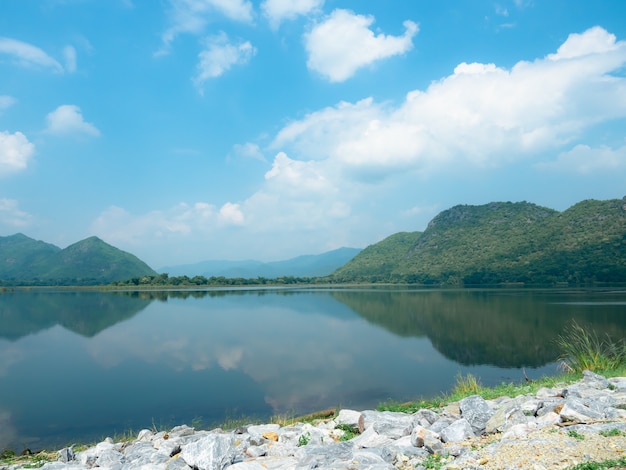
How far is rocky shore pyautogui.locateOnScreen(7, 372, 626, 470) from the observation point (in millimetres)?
5480

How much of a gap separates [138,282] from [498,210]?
148210mm

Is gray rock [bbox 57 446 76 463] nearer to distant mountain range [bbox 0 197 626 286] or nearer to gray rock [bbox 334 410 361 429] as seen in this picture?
gray rock [bbox 334 410 361 429]

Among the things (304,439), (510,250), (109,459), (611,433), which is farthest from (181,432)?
(510,250)

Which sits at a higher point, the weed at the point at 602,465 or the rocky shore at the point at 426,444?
the weed at the point at 602,465

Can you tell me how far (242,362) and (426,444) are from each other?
779 inches

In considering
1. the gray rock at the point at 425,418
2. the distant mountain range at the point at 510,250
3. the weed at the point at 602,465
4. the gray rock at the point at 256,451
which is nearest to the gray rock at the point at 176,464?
the gray rock at the point at 256,451

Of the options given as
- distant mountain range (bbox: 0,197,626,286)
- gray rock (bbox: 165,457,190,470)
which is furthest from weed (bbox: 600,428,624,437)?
distant mountain range (bbox: 0,197,626,286)

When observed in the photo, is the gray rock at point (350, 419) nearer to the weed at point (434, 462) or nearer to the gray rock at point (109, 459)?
the weed at point (434, 462)

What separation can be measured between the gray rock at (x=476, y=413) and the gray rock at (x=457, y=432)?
208 millimetres

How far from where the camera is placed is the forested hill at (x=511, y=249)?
94.6m

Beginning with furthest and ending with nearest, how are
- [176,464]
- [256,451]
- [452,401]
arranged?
[452,401]
[256,451]
[176,464]

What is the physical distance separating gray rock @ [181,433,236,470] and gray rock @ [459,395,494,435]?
173 inches

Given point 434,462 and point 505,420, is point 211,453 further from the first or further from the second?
point 505,420

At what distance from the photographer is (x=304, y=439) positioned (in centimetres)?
786
